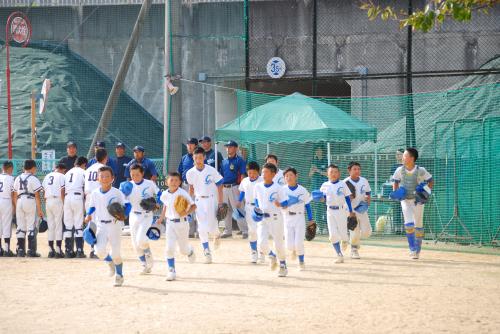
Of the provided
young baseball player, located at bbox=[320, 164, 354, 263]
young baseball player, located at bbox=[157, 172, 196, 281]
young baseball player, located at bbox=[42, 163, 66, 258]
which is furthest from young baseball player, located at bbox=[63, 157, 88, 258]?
young baseball player, located at bbox=[320, 164, 354, 263]

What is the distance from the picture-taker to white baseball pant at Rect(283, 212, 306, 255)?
522 inches

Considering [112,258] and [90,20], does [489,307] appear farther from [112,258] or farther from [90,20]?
[90,20]

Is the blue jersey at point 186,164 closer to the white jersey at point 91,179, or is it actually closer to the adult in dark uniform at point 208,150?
the adult in dark uniform at point 208,150

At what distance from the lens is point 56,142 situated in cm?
3072

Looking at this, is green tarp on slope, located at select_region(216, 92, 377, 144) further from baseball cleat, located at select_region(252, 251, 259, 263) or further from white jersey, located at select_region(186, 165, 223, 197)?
baseball cleat, located at select_region(252, 251, 259, 263)

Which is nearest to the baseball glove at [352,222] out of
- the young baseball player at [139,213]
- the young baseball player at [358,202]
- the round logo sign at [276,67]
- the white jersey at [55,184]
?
the young baseball player at [358,202]

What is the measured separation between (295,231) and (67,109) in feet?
67.8

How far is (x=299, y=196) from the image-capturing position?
13141 millimetres

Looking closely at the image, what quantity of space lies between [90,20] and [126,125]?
3887 mm

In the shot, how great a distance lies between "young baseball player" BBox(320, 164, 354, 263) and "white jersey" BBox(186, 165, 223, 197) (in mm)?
1841

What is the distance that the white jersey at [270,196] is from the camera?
13.2 metres

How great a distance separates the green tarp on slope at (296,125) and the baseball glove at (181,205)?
21.5 feet

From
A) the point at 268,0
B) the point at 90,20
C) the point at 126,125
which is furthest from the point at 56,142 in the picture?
the point at 268,0

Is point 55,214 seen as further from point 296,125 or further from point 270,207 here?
point 296,125
